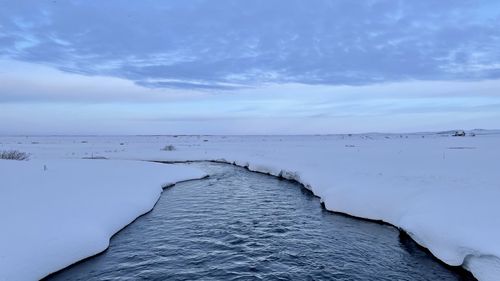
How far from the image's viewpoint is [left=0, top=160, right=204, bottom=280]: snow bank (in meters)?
10.3

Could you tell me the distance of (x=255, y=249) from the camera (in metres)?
13.0

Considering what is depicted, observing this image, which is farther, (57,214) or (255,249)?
(57,214)

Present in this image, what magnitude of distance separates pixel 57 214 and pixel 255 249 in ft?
25.6

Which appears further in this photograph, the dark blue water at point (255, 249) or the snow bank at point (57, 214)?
the dark blue water at point (255, 249)

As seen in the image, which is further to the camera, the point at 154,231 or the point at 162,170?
the point at 162,170

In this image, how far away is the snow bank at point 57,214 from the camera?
1027 centimetres

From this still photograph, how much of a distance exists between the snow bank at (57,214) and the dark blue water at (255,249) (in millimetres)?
578

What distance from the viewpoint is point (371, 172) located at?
86.4 feet

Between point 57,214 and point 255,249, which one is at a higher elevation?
point 57,214

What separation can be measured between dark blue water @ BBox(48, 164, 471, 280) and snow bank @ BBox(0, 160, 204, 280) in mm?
578

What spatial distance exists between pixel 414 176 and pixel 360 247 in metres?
12.1

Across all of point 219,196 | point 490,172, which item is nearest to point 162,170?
point 219,196

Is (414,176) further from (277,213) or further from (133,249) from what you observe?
(133,249)

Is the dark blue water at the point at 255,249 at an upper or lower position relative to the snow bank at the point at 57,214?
lower
